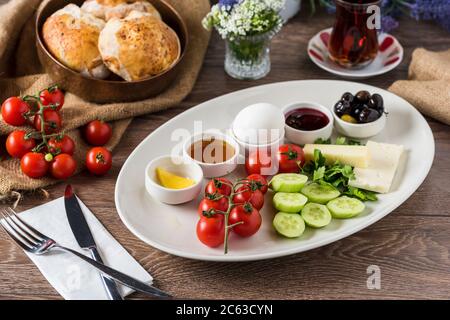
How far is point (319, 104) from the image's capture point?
2.37m

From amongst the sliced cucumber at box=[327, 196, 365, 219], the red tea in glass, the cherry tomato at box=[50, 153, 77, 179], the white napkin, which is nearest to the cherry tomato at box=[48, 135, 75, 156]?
the cherry tomato at box=[50, 153, 77, 179]

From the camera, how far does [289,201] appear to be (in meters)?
1.93

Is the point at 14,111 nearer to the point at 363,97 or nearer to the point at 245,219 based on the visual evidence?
the point at 245,219

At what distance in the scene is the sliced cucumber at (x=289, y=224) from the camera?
1856 millimetres

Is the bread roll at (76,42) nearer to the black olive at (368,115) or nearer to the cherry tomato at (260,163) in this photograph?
the cherry tomato at (260,163)

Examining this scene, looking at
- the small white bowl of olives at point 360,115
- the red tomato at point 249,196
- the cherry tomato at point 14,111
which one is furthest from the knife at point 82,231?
the small white bowl of olives at point 360,115

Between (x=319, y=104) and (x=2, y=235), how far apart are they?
1.19 m

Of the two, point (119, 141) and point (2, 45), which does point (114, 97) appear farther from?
point (2, 45)

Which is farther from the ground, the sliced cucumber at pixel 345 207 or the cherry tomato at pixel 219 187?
the cherry tomato at pixel 219 187

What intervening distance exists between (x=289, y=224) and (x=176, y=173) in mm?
427

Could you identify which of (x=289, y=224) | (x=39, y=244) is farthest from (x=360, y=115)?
(x=39, y=244)

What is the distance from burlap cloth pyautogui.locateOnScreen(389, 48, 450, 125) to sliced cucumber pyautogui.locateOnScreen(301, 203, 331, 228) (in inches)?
30.1

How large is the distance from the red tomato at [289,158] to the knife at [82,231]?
0.66 metres

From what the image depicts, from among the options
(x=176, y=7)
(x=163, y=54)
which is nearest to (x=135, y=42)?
(x=163, y=54)
